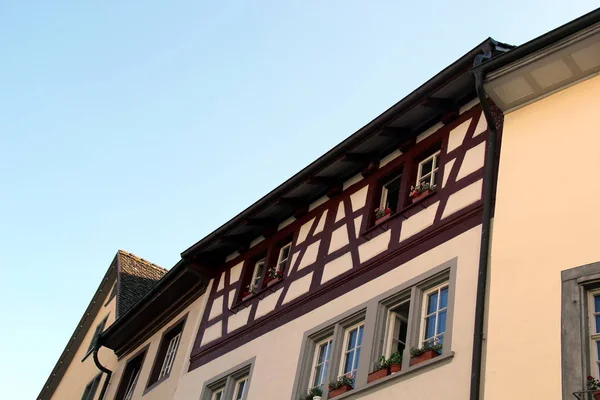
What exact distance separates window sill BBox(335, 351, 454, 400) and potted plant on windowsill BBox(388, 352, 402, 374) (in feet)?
0.55

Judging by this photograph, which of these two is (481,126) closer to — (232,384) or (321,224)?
(321,224)

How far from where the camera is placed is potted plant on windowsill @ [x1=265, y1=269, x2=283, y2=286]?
1588 cm

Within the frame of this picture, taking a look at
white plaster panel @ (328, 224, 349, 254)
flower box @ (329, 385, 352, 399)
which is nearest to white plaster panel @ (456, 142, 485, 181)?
white plaster panel @ (328, 224, 349, 254)

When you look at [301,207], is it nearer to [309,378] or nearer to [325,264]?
[325,264]

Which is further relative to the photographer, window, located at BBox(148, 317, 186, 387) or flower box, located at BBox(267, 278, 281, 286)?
window, located at BBox(148, 317, 186, 387)

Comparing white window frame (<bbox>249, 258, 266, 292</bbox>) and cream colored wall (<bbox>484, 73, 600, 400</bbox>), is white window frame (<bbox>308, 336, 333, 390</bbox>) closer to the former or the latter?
white window frame (<bbox>249, 258, 266, 292</bbox>)

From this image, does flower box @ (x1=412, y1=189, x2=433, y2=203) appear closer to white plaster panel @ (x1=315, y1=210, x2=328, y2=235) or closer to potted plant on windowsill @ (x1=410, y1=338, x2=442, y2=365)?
potted plant on windowsill @ (x1=410, y1=338, x2=442, y2=365)

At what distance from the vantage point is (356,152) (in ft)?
50.4

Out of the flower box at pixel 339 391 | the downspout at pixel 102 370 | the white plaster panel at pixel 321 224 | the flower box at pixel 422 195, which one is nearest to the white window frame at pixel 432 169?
the flower box at pixel 422 195

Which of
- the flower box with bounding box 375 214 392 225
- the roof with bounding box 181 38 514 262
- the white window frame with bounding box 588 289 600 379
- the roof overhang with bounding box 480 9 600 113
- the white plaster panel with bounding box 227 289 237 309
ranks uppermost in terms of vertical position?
the roof with bounding box 181 38 514 262

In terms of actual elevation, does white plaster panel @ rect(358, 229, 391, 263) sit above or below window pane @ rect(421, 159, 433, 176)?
below

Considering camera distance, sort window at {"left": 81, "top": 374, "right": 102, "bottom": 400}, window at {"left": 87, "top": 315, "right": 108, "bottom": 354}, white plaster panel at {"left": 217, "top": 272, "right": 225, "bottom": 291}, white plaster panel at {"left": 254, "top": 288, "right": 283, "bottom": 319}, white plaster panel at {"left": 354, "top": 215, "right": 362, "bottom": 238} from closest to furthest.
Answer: white plaster panel at {"left": 354, "top": 215, "right": 362, "bottom": 238} → white plaster panel at {"left": 254, "top": 288, "right": 283, "bottom": 319} → white plaster panel at {"left": 217, "top": 272, "right": 225, "bottom": 291} → window at {"left": 81, "top": 374, "right": 102, "bottom": 400} → window at {"left": 87, "top": 315, "right": 108, "bottom": 354}

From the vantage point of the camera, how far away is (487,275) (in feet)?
35.4

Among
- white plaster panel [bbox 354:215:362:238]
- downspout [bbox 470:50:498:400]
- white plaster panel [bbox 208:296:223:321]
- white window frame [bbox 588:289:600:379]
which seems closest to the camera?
white window frame [bbox 588:289:600:379]
